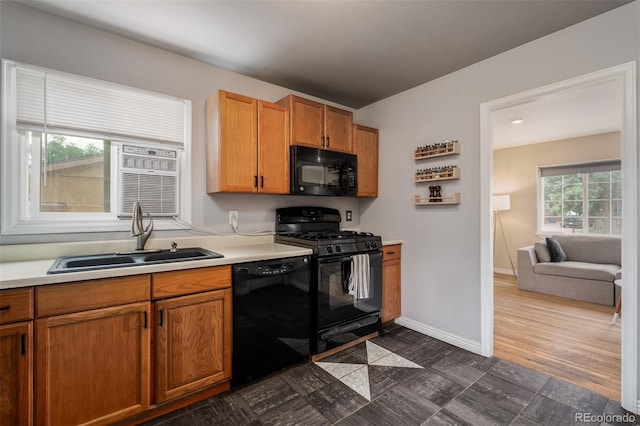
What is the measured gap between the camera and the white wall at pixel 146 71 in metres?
1.82

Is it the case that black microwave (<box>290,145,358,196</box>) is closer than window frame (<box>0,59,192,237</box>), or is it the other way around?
window frame (<box>0,59,192,237</box>)

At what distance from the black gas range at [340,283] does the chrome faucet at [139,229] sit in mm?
1098

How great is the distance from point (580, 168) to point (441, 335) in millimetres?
4190

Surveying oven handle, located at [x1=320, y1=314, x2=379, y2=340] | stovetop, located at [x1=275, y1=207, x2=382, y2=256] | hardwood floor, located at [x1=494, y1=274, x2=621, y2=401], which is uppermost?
stovetop, located at [x1=275, y1=207, x2=382, y2=256]

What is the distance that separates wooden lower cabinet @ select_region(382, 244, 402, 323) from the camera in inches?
114

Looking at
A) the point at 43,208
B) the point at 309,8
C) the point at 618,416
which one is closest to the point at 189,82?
the point at 309,8

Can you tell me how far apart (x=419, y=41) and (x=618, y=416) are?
8.94ft

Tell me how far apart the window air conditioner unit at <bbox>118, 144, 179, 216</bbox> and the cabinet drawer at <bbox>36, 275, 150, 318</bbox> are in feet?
2.65

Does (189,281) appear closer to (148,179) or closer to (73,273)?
(73,273)

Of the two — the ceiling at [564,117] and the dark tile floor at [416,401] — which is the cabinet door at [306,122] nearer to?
the ceiling at [564,117]

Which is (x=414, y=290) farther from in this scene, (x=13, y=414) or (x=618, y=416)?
(x=13, y=414)

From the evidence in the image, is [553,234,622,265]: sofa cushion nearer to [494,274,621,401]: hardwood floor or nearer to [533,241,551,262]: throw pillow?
[533,241,551,262]: throw pillow

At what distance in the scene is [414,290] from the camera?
9.77 feet

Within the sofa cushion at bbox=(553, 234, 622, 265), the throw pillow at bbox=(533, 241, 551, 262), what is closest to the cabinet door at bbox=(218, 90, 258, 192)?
the throw pillow at bbox=(533, 241, 551, 262)
